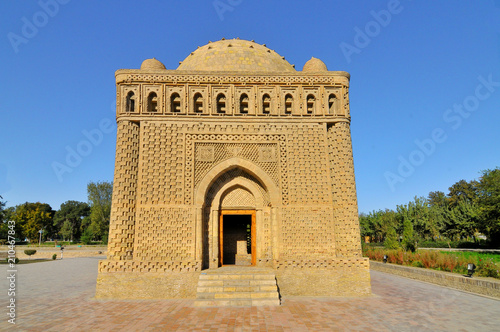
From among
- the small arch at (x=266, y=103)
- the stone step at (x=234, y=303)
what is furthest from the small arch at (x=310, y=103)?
the stone step at (x=234, y=303)

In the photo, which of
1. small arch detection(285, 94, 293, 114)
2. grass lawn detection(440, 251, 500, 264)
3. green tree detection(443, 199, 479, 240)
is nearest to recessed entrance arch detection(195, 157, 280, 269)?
small arch detection(285, 94, 293, 114)

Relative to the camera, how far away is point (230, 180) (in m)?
10.7

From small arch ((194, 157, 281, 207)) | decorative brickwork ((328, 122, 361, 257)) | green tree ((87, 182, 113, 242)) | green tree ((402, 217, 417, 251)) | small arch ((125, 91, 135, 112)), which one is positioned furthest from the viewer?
green tree ((87, 182, 113, 242))

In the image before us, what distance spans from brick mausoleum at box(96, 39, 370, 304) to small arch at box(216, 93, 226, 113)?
0.12 ft

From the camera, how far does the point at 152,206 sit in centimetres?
982

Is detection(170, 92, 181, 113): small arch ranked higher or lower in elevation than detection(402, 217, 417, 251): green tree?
higher

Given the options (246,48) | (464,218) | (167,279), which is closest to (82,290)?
(167,279)

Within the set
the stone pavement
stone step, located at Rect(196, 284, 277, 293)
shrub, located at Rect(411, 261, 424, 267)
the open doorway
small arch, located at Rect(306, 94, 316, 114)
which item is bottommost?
the stone pavement

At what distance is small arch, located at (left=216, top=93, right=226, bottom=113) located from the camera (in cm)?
1085

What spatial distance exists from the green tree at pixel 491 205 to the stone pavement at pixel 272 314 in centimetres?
1614

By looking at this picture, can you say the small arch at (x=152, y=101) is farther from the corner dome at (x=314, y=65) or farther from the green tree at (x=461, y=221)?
the green tree at (x=461, y=221)

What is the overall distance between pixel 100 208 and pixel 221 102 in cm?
3386

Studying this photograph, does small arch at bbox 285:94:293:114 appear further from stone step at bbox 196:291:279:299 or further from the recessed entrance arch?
stone step at bbox 196:291:279:299

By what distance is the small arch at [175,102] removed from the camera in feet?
35.2
